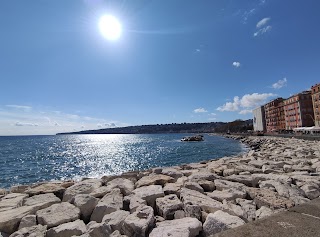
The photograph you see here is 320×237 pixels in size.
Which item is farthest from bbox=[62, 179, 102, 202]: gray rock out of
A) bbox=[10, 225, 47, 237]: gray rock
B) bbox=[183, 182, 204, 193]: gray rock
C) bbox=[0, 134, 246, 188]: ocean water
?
bbox=[0, 134, 246, 188]: ocean water

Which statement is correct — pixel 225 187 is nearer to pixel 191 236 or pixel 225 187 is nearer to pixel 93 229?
pixel 191 236

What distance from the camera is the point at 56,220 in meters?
4.43

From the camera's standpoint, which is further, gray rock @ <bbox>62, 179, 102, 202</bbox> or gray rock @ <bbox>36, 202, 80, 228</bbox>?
gray rock @ <bbox>62, 179, 102, 202</bbox>

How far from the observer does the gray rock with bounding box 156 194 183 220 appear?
14.7ft

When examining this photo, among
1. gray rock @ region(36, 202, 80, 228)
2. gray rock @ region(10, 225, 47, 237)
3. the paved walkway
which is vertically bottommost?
gray rock @ region(10, 225, 47, 237)

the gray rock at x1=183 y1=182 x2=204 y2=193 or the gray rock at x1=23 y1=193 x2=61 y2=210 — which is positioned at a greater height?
the gray rock at x1=183 y1=182 x2=204 y2=193

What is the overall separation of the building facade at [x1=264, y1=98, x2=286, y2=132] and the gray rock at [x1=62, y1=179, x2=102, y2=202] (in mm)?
90788

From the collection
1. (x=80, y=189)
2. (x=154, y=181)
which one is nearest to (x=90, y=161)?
(x=80, y=189)

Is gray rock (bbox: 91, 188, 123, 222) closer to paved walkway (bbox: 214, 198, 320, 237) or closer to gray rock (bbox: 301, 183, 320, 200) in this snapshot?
paved walkway (bbox: 214, 198, 320, 237)

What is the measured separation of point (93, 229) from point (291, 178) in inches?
232

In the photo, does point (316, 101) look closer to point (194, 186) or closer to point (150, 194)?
point (194, 186)

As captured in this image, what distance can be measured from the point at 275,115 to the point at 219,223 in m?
103

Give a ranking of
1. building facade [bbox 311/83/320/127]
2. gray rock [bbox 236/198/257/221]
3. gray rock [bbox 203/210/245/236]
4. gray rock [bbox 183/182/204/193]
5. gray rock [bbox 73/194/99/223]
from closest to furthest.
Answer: gray rock [bbox 203/210/245/236] → gray rock [bbox 236/198/257/221] → gray rock [bbox 73/194/99/223] → gray rock [bbox 183/182/204/193] → building facade [bbox 311/83/320/127]

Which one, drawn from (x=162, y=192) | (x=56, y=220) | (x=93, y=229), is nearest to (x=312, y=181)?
(x=162, y=192)
